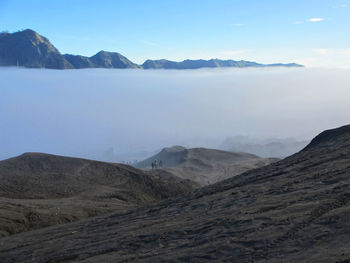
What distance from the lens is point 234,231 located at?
10.7 meters

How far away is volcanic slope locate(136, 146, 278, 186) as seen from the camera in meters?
51.2

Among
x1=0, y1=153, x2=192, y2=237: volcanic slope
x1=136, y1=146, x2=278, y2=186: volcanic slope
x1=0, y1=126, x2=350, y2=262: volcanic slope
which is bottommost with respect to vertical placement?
x1=136, y1=146, x2=278, y2=186: volcanic slope

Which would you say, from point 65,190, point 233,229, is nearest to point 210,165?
point 65,190

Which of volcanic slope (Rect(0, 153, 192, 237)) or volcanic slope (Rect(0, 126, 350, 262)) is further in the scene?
volcanic slope (Rect(0, 153, 192, 237))

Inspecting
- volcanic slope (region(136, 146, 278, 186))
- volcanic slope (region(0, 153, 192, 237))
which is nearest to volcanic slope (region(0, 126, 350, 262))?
volcanic slope (region(0, 153, 192, 237))

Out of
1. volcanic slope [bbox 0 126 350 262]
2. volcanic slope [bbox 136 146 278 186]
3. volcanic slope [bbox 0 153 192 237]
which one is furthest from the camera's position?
volcanic slope [bbox 136 146 278 186]

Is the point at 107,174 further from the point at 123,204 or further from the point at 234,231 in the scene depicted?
the point at 234,231

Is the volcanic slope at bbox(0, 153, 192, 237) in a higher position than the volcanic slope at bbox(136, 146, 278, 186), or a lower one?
higher

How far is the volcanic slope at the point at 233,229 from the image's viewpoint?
902 cm

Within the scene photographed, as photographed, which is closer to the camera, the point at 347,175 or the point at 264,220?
the point at 264,220

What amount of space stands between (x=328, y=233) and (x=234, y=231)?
103 inches

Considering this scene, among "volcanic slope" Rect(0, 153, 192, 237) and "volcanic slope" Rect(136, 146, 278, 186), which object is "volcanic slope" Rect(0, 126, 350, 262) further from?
"volcanic slope" Rect(136, 146, 278, 186)

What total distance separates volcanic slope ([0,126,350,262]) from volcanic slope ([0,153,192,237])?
12.4 ft

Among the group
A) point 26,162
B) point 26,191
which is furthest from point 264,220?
point 26,162
